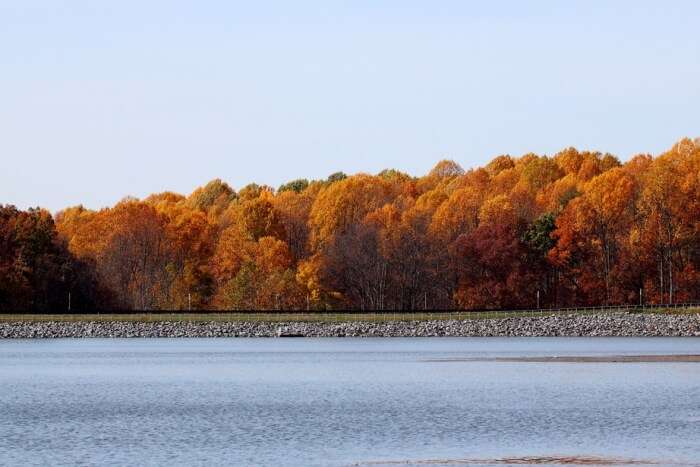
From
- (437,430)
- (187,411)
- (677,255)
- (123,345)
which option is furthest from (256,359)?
(677,255)

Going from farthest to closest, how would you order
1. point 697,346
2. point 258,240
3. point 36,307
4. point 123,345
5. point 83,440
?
point 258,240
point 36,307
point 123,345
point 697,346
point 83,440

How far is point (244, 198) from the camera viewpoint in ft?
541

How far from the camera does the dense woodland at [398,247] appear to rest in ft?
360

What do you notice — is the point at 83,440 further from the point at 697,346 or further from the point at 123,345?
the point at 123,345

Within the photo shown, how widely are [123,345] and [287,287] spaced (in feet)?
110

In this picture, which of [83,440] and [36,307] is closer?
[83,440]

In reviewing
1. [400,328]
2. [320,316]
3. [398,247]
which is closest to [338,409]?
[400,328]

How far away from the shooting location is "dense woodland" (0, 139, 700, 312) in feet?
360

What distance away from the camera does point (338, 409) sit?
1538 inches

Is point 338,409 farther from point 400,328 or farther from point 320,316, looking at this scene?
point 320,316

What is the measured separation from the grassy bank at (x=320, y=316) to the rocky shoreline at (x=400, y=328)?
2.69 ft

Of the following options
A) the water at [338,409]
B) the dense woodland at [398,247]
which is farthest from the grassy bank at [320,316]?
the water at [338,409]

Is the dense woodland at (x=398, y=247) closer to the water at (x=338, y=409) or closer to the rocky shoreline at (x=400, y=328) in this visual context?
the rocky shoreline at (x=400, y=328)

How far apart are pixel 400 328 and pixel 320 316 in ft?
25.5
